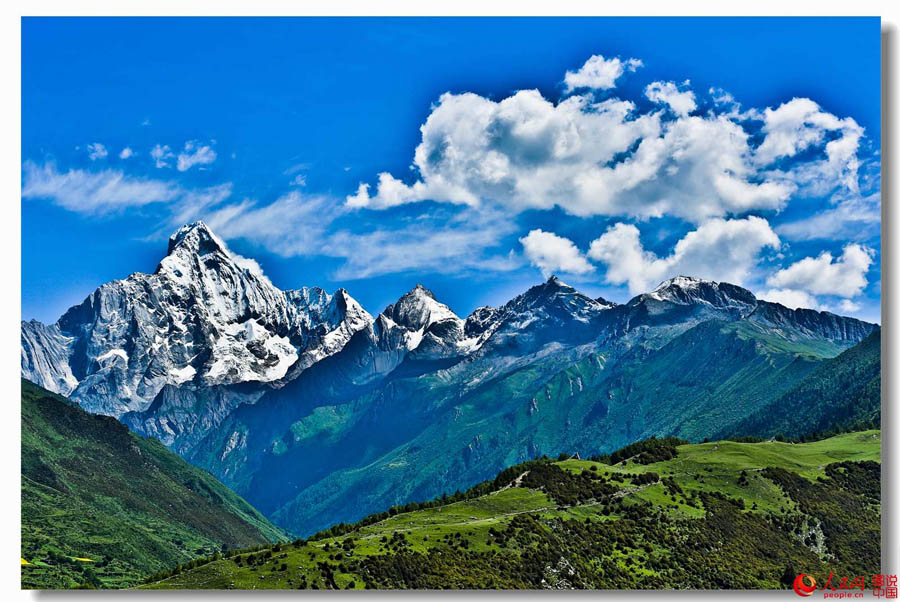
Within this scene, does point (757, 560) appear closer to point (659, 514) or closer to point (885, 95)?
point (659, 514)

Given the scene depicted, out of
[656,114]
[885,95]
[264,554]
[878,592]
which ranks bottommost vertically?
[878,592]

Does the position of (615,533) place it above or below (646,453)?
below

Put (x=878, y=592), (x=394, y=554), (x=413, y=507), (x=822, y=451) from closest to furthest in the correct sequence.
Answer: (x=878, y=592)
(x=394, y=554)
(x=413, y=507)
(x=822, y=451)

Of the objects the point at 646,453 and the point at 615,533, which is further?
the point at 646,453

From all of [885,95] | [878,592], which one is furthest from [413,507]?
[885,95]

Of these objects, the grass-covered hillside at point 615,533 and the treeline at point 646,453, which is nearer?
the grass-covered hillside at point 615,533

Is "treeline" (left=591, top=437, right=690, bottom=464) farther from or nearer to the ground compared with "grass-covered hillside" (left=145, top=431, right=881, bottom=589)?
farther from the ground

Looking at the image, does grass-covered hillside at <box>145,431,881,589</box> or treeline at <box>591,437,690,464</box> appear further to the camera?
treeline at <box>591,437,690,464</box>

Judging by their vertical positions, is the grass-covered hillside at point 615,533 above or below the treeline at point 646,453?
below
